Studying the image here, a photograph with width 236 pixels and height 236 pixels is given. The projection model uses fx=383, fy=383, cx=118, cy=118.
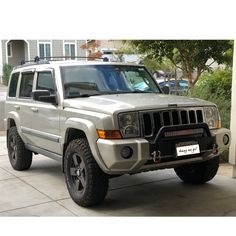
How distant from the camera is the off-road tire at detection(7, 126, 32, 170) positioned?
6691 millimetres

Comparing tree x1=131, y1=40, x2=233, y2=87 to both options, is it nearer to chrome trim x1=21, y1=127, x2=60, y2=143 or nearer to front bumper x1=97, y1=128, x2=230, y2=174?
chrome trim x1=21, y1=127, x2=60, y2=143

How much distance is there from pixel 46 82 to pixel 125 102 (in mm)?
1776

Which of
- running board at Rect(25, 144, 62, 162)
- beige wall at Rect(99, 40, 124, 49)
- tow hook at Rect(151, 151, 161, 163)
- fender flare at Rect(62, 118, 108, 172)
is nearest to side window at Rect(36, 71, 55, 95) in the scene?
running board at Rect(25, 144, 62, 162)

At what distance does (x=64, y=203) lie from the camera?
5.02 meters

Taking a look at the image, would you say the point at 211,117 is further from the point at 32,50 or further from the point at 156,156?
the point at 32,50

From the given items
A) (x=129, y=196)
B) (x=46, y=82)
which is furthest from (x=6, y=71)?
(x=129, y=196)

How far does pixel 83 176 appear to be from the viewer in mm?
4711

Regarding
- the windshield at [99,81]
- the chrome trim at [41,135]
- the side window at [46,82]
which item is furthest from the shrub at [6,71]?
the windshield at [99,81]

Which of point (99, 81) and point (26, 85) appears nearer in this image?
point (99, 81)

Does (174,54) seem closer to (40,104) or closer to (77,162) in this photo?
(40,104)

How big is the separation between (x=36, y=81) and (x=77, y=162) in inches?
75.2

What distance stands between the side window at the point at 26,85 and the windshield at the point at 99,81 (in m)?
1.15

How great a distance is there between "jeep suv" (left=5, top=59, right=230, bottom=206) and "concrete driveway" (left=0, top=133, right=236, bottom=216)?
0.24 meters

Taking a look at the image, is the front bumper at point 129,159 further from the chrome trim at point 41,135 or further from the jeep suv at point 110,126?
the chrome trim at point 41,135
